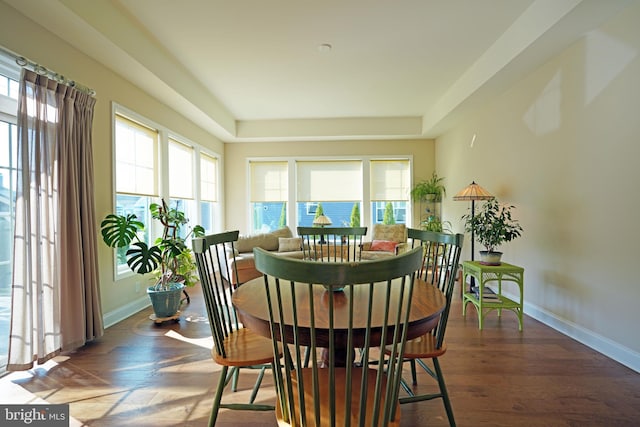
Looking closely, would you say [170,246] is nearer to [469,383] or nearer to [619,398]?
[469,383]

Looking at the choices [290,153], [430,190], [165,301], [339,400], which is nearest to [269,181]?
[290,153]

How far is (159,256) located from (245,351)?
6.90 feet

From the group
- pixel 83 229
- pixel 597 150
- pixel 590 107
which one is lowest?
pixel 83 229

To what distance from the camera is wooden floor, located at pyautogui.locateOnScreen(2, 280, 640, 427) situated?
1748mm

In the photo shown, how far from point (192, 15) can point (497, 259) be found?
3.80m

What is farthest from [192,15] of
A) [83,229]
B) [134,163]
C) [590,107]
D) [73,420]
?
[590,107]

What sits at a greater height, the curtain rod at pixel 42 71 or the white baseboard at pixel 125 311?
the curtain rod at pixel 42 71

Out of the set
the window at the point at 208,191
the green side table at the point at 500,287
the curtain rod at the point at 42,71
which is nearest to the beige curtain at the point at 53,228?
the curtain rod at the point at 42,71

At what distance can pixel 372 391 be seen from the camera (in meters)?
1.24

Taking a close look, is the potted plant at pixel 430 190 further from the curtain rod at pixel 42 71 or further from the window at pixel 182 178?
the curtain rod at pixel 42 71

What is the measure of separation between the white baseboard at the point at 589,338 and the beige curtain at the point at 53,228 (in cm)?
426

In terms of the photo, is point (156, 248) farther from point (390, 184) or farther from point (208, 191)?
point (390, 184)

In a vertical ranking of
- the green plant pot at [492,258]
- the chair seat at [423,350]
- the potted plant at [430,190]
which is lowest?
the chair seat at [423,350]

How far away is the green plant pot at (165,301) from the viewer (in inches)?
124
